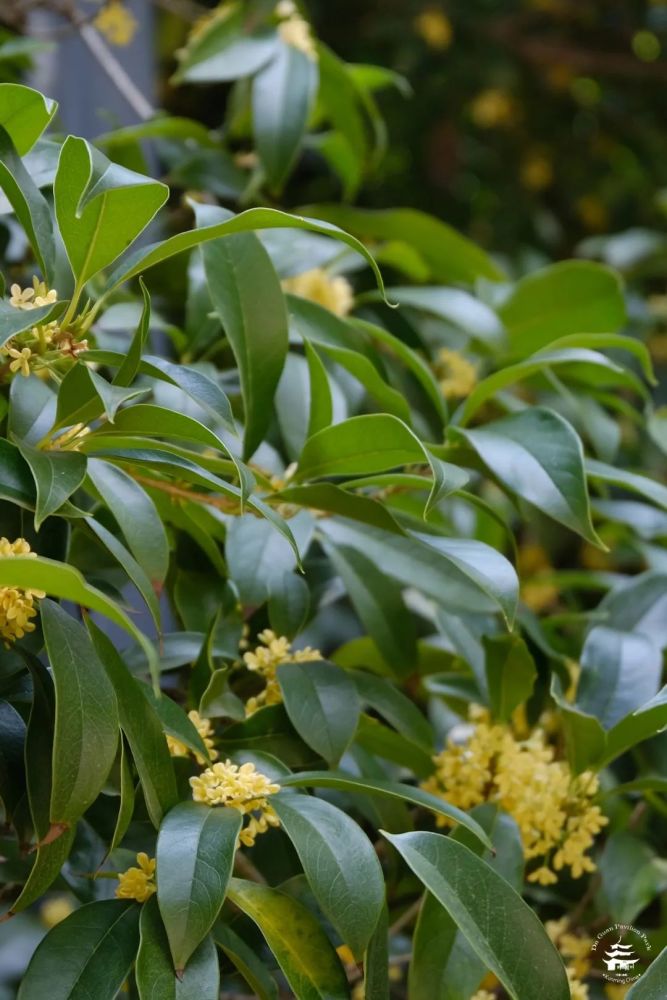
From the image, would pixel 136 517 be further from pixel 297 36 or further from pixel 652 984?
pixel 297 36

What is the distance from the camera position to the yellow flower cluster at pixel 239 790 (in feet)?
1.58

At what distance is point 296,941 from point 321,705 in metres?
Answer: 0.12

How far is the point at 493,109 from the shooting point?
155 centimetres

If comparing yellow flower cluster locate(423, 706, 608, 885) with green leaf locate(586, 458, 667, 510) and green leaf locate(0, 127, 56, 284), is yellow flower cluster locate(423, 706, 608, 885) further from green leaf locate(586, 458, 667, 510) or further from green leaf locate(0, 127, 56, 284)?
green leaf locate(0, 127, 56, 284)

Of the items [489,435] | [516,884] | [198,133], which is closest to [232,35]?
[198,133]

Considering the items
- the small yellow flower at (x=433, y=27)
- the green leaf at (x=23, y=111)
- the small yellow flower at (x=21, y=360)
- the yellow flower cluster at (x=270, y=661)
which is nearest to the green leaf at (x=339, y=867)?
the yellow flower cluster at (x=270, y=661)

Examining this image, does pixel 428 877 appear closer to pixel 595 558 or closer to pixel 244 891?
pixel 244 891

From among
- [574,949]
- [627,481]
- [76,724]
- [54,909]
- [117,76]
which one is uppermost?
[117,76]

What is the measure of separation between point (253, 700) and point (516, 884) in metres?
0.17

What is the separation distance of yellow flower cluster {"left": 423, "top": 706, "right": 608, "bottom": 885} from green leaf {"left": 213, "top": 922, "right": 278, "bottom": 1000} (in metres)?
0.16

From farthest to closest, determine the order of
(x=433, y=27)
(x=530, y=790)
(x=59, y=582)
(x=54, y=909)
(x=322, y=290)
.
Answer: (x=433, y=27), (x=54, y=909), (x=322, y=290), (x=530, y=790), (x=59, y=582)

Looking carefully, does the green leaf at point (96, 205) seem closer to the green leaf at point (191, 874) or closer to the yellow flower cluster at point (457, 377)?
the green leaf at point (191, 874)

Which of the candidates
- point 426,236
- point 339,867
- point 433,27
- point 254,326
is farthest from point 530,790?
point 433,27

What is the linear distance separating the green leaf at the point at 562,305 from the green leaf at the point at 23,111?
18.3 inches
